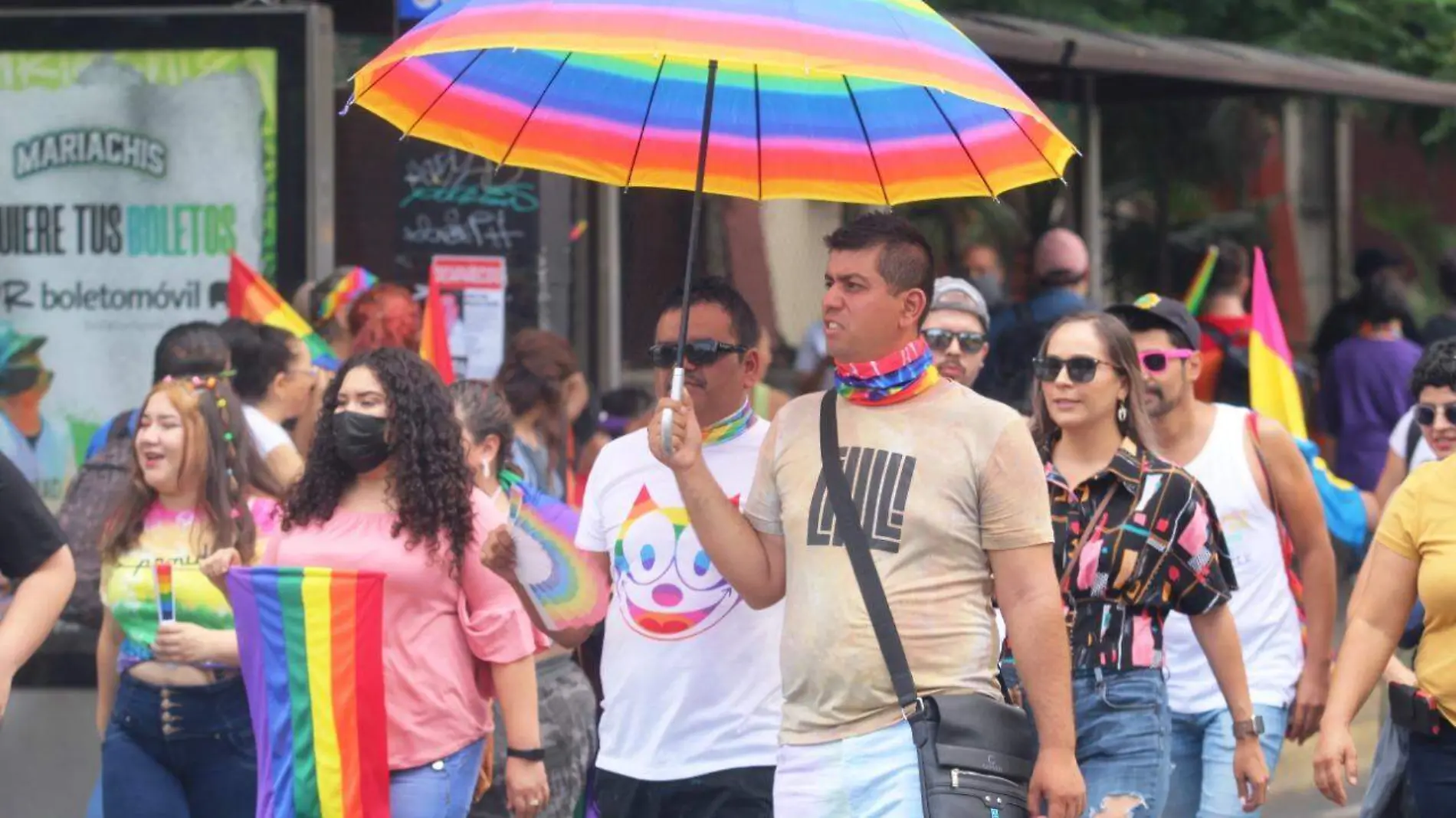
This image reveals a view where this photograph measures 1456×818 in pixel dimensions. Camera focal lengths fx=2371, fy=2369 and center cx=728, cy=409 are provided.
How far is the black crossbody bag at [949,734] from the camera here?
4.60 metres

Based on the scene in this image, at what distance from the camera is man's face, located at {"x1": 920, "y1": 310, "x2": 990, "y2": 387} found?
727 centimetres

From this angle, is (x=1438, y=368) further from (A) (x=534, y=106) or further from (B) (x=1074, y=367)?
(A) (x=534, y=106)

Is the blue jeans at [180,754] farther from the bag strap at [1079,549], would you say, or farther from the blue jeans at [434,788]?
the bag strap at [1079,549]

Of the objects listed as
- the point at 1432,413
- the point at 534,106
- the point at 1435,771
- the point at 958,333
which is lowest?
the point at 1435,771

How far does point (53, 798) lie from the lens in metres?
8.38

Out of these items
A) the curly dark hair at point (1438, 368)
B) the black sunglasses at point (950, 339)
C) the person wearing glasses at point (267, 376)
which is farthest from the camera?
the person wearing glasses at point (267, 376)

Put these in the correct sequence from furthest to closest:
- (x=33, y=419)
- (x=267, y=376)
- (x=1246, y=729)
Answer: (x=33, y=419)
(x=267, y=376)
(x=1246, y=729)

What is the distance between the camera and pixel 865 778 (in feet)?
15.3

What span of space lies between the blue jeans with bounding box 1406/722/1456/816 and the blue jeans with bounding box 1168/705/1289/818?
0.81 meters

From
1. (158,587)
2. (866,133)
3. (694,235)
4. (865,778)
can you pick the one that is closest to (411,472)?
(158,587)

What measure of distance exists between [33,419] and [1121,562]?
4446mm

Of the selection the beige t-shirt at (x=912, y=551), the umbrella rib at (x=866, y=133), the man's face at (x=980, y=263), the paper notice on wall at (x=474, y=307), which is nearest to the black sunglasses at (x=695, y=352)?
the umbrella rib at (x=866, y=133)

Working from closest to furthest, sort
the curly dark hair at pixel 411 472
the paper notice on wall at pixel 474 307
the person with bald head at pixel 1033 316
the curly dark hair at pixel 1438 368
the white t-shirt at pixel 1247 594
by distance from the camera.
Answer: the curly dark hair at pixel 411 472
the curly dark hair at pixel 1438 368
the white t-shirt at pixel 1247 594
the person with bald head at pixel 1033 316
the paper notice on wall at pixel 474 307

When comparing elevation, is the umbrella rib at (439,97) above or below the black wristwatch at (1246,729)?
above
